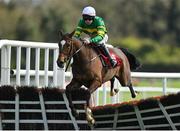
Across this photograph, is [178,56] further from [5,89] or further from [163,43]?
[5,89]

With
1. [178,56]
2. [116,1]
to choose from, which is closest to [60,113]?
[178,56]

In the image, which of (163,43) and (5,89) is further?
(163,43)

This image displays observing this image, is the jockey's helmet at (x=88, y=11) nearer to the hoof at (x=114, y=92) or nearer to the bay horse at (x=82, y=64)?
the bay horse at (x=82, y=64)

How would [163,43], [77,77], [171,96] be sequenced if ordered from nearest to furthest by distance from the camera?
1. [171,96]
2. [77,77]
3. [163,43]

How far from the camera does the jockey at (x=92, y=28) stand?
9.68m

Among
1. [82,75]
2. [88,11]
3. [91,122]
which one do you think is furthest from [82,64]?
[91,122]

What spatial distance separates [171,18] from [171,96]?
57.0m

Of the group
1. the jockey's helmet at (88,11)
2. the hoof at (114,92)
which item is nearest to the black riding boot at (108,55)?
the jockey's helmet at (88,11)

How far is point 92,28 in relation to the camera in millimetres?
9906

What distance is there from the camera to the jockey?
31.8ft

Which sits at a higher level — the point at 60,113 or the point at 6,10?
the point at 60,113

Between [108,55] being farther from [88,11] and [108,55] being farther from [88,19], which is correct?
[88,11]

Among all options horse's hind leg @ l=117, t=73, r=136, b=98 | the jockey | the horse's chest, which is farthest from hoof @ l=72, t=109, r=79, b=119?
horse's hind leg @ l=117, t=73, r=136, b=98

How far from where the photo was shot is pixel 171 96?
7.96 metres
